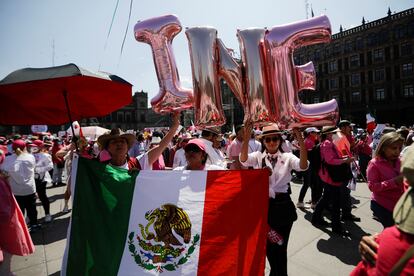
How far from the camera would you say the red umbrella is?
2395 millimetres

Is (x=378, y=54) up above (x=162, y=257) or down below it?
above

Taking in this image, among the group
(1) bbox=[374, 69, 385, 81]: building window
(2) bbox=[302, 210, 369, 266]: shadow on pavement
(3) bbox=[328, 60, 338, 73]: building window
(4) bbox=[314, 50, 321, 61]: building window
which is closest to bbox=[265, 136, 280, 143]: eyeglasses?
(2) bbox=[302, 210, 369, 266]: shadow on pavement

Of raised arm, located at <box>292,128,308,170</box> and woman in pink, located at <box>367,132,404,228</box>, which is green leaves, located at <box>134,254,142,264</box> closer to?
raised arm, located at <box>292,128,308,170</box>

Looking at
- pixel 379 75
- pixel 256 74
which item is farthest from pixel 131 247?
pixel 379 75

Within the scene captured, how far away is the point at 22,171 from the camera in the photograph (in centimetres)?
462

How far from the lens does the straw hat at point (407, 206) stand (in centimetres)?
111

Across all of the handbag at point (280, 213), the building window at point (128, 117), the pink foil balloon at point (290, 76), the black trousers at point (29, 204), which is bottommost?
the black trousers at point (29, 204)

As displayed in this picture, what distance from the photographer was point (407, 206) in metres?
1.16

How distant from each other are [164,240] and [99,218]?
2.17 feet

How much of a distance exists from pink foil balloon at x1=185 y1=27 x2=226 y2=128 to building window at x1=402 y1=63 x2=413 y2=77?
4471cm

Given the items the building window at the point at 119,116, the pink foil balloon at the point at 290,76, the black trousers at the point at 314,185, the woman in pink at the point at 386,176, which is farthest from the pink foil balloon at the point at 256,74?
the building window at the point at 119,116

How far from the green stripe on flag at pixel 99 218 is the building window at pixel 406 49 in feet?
151

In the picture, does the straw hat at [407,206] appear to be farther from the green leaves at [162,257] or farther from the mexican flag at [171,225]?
the green leaves at [162,257]

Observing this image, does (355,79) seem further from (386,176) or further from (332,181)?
(386,176)
